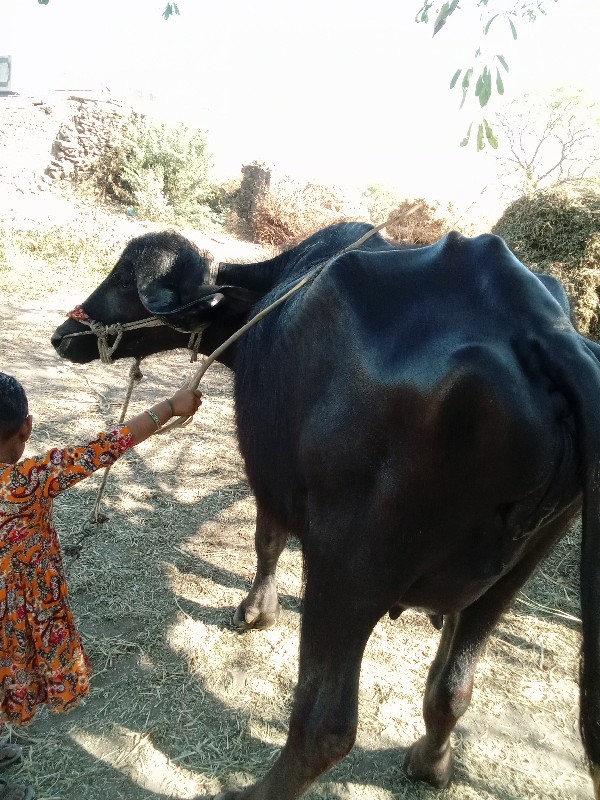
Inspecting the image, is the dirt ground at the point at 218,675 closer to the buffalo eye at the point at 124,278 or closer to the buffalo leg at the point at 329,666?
the buffalo leg at the point at 329,666

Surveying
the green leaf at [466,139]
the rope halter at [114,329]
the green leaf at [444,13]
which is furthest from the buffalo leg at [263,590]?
the green leaf at [444,13]

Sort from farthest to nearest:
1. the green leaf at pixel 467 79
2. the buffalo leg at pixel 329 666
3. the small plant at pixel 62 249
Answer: the small plant at pixel 62 249
the green leaf at pixel 467 79
the buffalo leg at pixel 329 666

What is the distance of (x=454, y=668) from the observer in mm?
2324

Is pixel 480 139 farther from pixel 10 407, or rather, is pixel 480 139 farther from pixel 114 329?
pixel 10 407

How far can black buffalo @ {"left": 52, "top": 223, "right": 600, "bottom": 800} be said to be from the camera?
1.50m

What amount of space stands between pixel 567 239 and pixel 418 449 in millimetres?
5167

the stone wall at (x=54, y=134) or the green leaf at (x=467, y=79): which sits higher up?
the green leaf at (x=467, y=79)

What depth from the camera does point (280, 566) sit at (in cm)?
408

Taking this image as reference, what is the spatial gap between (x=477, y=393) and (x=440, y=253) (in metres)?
0.52

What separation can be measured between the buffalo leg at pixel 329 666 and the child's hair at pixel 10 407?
1.20m

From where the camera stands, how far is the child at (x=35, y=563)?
204 centimetres

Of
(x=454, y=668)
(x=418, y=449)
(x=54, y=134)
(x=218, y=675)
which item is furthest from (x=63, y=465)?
(x=54, y=134)

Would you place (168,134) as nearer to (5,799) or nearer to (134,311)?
(134,311)

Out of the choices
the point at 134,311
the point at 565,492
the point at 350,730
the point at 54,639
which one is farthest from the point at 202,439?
the point at 565,492
